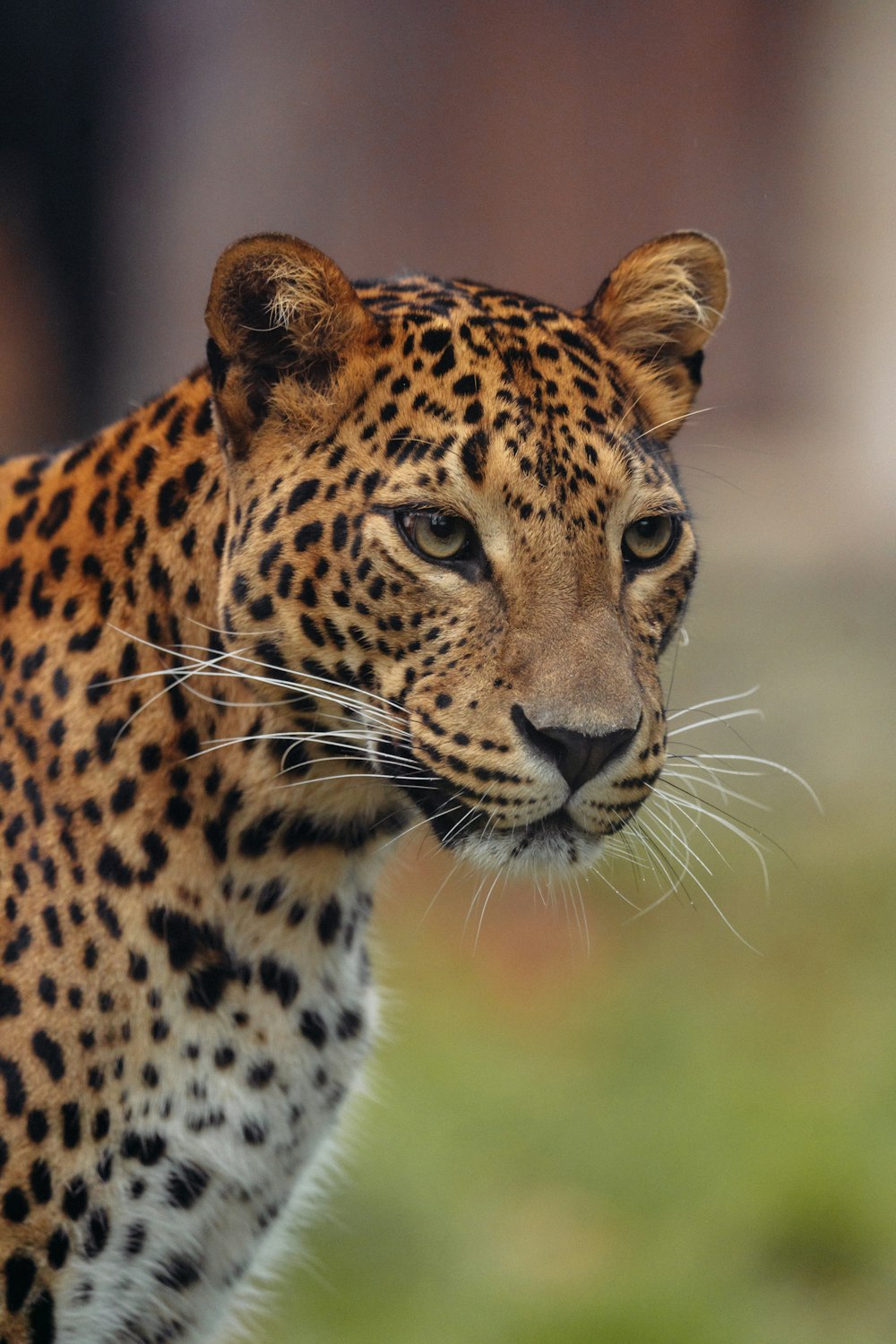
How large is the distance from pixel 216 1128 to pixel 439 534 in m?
1.62

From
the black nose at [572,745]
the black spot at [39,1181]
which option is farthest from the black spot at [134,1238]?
the black nose at [572,745]

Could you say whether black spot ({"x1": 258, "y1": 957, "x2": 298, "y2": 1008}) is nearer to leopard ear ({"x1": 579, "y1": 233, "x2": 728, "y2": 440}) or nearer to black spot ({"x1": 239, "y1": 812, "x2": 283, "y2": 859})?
black spot ({"x1": 239, "y1": 812, "x2": 283, "y2": 859})

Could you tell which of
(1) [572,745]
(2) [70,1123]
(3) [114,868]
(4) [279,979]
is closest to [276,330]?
(1) [572,745]

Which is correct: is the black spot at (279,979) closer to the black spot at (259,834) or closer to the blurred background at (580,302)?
the black spot at (259,834)

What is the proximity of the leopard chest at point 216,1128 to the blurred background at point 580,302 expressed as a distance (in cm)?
404

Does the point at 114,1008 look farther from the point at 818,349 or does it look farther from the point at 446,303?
the point at 818,349

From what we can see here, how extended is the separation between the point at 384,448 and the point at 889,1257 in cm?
552

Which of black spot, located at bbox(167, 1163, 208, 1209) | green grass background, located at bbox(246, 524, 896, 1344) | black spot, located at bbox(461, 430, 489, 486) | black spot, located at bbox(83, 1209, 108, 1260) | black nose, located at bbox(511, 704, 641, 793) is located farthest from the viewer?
green grass background, located at bbox(246, 524, 896, 1344)

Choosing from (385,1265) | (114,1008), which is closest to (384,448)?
(114,1008)

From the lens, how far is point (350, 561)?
403 centimetres

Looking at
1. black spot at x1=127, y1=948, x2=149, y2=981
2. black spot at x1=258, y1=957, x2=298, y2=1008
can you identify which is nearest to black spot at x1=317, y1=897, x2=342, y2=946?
black spot at x1=258, y1=957, x2=298, y2=1008

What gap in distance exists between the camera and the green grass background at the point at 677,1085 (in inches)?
306

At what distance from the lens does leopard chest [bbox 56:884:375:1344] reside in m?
4.27

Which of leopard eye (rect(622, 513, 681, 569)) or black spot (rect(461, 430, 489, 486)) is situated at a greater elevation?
black spot (rect(461, 430, 489, 486))
